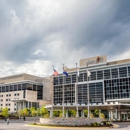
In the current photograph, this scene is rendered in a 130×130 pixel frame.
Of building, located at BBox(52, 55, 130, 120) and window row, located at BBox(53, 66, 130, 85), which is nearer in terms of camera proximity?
building, located at BBox(52, 55, 130, 120)

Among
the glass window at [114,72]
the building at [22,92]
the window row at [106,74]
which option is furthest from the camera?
the building at [22,92]

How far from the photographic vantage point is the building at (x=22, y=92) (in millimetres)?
139500

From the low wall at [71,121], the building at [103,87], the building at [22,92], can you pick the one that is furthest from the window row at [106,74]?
the low wall at [71,121]

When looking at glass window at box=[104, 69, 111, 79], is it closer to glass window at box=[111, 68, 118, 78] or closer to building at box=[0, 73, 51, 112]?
glass window at box=[111, 68, 118, 78]

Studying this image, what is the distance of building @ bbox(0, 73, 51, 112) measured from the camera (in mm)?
139500

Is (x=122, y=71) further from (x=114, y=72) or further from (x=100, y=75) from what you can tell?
(x=100, y=75)

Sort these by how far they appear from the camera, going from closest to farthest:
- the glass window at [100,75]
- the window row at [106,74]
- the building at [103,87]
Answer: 1. the building at [103,87]
2. the window row at [106,74]
3. the glass window at [100,75]

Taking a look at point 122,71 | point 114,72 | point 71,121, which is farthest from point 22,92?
point 71,121

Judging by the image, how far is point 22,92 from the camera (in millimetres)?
140375

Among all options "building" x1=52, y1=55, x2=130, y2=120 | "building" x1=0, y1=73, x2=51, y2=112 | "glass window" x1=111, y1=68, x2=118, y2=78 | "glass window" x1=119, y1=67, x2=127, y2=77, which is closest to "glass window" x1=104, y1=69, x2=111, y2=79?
"building" x1=52, y1=55, x2=130, y2=120

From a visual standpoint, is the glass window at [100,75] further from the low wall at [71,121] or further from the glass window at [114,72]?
the low wall at [71,121]

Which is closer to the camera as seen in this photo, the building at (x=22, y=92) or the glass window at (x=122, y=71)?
the glass window at (x=122, y=71)

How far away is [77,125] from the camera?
150ft

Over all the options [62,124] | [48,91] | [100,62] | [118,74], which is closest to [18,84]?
[48,91]
